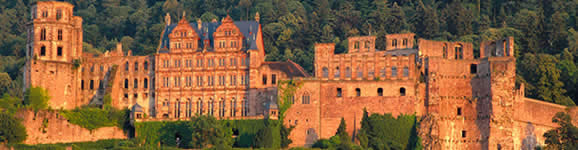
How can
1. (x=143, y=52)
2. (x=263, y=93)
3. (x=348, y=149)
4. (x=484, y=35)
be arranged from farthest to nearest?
(x=143, y=52), (x=484, y=35), (x=263, y=93), (x=348, y=149)

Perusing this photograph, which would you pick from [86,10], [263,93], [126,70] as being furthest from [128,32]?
[263,93]

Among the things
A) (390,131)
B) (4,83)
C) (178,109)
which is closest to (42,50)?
(178,109)

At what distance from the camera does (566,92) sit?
106062 mm

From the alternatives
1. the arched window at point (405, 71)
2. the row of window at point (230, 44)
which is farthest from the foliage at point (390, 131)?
the row of window at point (230, 44)

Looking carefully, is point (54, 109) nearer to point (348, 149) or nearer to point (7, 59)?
point (348, 149)

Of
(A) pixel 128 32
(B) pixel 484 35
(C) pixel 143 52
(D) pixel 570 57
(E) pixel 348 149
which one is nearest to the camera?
(E) pixel 348 149

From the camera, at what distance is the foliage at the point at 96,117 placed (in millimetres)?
101562

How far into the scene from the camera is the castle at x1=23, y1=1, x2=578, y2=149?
96.8 meters

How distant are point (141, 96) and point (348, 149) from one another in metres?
22.5

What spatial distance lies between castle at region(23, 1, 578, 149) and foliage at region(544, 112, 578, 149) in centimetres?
259

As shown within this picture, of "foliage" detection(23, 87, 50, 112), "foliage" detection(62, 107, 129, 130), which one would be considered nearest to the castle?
"foliage" detection(23, 87, 50, 112)

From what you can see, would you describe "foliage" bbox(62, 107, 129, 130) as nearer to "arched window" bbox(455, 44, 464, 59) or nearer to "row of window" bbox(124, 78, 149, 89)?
"row of window" bbox(124, 78, 149, 89)

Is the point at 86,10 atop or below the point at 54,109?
atop

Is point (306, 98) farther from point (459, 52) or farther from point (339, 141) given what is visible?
point (459, 52)
